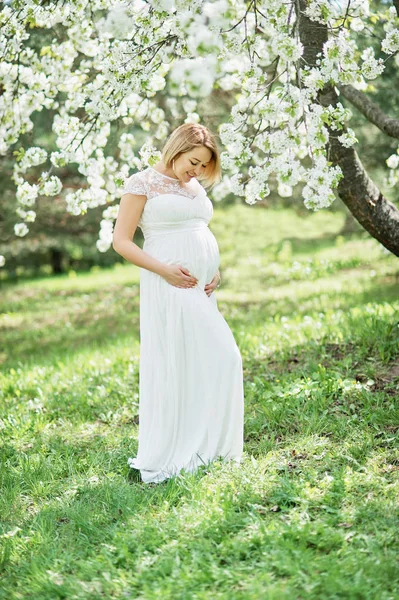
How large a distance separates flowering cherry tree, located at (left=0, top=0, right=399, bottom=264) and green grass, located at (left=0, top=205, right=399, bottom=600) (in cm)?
133

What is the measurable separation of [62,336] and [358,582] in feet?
25.4

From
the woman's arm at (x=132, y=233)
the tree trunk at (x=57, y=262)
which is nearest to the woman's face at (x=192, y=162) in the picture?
the woman's arm at (x=132, y=233)

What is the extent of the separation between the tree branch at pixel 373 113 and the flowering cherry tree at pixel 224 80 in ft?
0.03

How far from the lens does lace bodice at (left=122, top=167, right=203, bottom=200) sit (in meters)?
3.90

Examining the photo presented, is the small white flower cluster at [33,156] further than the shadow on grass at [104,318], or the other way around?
the shadow on grass at [104,318]

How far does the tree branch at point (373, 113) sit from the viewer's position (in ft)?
15.1

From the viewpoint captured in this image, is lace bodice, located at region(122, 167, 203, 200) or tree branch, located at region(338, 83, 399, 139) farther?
tree branch, located at region(338, 83, 399, 139)

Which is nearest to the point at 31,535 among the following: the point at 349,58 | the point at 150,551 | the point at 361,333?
the point at 150,551

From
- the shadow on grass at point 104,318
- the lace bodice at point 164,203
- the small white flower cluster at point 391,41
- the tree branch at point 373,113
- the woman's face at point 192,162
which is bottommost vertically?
the shadow on grass at point 104,318

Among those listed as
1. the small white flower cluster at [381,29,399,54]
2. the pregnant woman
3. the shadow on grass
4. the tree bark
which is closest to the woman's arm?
the pregnant woman

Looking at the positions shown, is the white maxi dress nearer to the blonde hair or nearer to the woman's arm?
the woman's arm

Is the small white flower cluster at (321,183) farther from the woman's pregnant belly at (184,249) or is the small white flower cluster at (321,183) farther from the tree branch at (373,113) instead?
the tree branch at (373,113)

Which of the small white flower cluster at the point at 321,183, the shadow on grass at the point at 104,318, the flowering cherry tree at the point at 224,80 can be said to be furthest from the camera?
the shadow on grass at the point at 104,318

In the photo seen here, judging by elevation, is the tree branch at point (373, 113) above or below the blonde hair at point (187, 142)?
above
